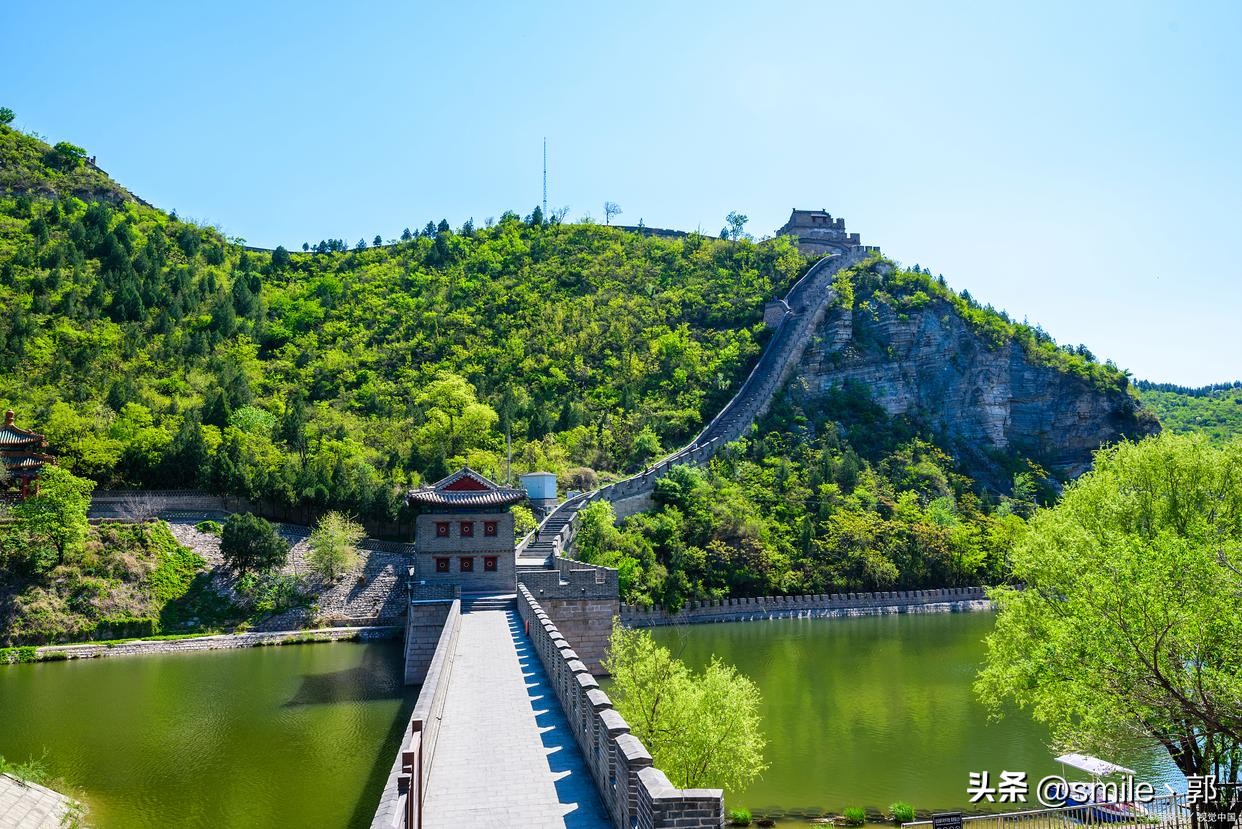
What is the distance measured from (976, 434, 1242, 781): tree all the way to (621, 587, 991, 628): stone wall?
22.4 meters

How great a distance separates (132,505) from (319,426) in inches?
532

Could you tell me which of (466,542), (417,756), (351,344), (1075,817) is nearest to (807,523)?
(466,542)

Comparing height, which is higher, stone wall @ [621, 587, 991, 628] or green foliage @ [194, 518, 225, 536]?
green foliage @ [194, 518, 225, 536]

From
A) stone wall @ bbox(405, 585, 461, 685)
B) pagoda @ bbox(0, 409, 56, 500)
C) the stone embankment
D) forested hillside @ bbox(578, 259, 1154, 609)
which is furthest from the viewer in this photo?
forested hillside @ bbox(578, 259, 1154, 609)

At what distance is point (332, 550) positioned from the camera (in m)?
36.7

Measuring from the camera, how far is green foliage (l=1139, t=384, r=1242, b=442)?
285 ft

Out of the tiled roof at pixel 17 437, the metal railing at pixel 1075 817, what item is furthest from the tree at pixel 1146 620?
the tiled roof at pixel 17 437

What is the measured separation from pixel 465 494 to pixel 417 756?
74.5ft

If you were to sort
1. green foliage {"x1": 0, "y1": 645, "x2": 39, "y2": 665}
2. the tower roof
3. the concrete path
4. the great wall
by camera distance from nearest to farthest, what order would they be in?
the great wall < the concrete path < green foliage {"x1": 0, "y1": 645, "x2": 39, "y2": 665} < the tower roof

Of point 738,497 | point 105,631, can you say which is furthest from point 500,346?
point 105,631

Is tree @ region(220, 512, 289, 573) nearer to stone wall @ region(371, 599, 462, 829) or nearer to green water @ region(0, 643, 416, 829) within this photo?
green water @ region(0, 643, 416, 829)

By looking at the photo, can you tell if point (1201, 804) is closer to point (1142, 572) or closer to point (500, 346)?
point (1142, 572)

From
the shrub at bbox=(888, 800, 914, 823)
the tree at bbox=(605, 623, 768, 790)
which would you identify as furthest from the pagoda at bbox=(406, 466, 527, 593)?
the shrub at bbox=(888, 800, 914, 823)

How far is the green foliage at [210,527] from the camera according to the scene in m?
38.5
